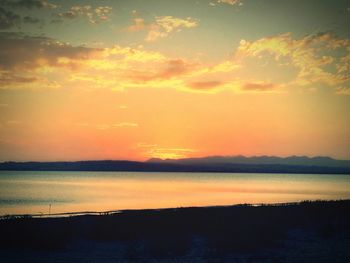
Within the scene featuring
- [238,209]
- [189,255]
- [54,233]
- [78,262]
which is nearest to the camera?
[78,262]

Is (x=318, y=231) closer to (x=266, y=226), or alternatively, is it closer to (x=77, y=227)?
(x=266, y=226)

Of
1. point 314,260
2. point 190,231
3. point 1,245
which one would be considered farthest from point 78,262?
point 314,260

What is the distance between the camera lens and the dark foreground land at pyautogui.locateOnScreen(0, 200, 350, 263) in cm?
2355

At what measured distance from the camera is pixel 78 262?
2222 cm

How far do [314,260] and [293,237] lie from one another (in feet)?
21.4

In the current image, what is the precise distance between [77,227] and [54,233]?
8.21 ft

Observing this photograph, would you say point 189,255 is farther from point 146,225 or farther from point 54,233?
point 54,233

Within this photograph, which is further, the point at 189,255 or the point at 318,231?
the point at 318,231

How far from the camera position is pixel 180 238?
2725 cm

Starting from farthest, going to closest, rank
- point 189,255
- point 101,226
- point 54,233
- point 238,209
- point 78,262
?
1. point 238,209
2. point 101,226
3. point 54,233
4. point 189,255
5. point 78,262

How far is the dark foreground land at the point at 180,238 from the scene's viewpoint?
23.5 meters

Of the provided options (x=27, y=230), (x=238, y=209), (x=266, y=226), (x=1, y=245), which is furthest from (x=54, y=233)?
(x=238, y=209)

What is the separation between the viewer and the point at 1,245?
25.3m

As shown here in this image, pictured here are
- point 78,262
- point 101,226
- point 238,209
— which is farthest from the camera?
point 238,209
